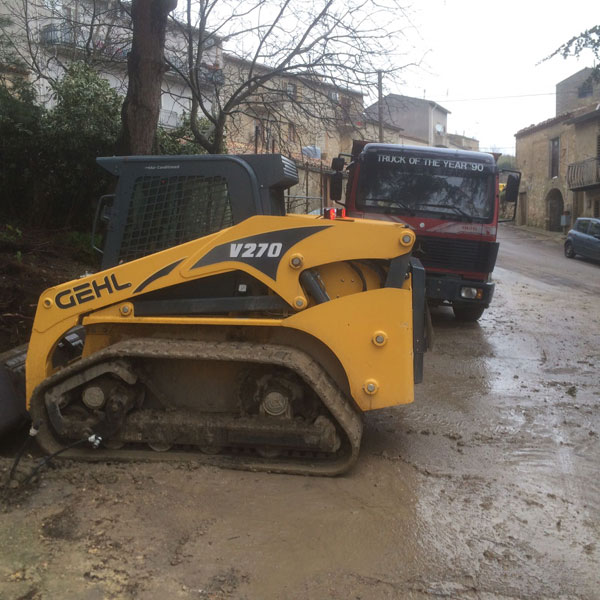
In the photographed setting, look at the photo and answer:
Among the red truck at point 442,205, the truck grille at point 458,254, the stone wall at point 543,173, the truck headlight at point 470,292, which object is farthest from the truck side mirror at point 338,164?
the stone wall at point 543,173

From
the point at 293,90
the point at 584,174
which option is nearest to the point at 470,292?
the point at 293,90

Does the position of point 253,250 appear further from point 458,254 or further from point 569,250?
point 569,250

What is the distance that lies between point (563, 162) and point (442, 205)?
2721 centimetres

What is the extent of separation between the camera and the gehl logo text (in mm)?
4020

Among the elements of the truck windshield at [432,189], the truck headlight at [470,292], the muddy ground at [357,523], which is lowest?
the muddy ground at [357,523]

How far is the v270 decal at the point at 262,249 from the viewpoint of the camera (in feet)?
12.8

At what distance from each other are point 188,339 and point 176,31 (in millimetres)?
10866

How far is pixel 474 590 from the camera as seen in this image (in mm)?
2832

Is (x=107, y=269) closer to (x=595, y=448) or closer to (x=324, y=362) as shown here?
(x=324, y=362)

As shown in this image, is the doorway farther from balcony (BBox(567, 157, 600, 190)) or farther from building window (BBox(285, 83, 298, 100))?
building window (BBox(285, 83, 298, 100))

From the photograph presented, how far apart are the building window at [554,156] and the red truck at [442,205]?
2754 centimetres

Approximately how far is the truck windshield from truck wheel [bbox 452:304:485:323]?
155cm

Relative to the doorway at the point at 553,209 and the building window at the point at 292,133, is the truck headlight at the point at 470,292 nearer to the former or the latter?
the building window at the point at 292,133

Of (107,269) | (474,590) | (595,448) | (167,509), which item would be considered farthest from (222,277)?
(595,448)
